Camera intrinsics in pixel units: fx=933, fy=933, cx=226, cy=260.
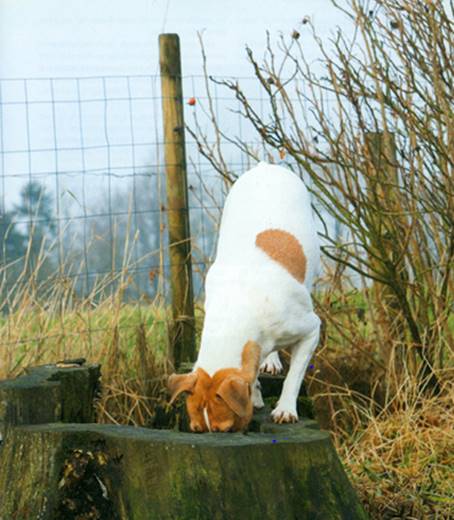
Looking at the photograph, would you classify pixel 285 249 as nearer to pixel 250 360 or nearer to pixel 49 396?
pixel 250 360

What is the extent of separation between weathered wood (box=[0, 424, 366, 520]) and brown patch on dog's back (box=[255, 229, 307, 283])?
1.19 m

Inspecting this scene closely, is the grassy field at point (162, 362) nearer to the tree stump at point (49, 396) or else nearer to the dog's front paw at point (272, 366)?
the dog's front paw at point (272, 366)

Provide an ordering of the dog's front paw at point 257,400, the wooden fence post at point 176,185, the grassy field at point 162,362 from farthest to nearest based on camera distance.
Answer: the wooden fence post at point 176,185 → the grassy field at point 162,362 → the dog's front paw at point 257,400

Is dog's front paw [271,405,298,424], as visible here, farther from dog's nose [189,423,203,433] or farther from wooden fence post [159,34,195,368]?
wooden fence post [159,34,195,368]

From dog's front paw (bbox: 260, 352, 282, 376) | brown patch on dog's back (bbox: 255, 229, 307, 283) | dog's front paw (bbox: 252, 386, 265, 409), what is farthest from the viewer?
dog's front paw (bbox: 260, 352, 282, 376)

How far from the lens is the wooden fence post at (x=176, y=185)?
6.87 metres

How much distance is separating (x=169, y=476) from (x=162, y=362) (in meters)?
3.08

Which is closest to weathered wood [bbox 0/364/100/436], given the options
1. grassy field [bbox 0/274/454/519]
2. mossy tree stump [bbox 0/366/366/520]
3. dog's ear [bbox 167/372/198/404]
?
mossy tree stump [bbox 0/366/366/520]

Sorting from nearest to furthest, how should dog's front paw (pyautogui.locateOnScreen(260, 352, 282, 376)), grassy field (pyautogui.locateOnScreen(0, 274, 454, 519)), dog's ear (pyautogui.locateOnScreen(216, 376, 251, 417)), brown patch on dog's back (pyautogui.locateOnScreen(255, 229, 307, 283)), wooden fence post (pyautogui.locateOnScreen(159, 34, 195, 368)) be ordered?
dog's ear (pyautogui.locateOnScreen(216, 376, 251, 417)) → brown patch on dog's back (pyautogui.locateOnScreen(255, 229, 307, 283)) → dog's front paw (pyautogui.locateOnScreen(260, 352, 282, 376)) → grassy field (pyautogui.locateOnScreen(0, 274, 454, 519)) → wooden fence post (pyautogui.locateOnScreen(159, 34, 195, 368))

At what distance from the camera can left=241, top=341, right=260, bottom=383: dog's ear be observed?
426 cm

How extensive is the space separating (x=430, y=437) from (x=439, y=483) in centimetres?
49

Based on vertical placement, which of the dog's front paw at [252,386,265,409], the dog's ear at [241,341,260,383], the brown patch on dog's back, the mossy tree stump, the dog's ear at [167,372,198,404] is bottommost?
the mossy tree stump

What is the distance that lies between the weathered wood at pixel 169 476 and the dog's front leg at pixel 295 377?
1.31 ft

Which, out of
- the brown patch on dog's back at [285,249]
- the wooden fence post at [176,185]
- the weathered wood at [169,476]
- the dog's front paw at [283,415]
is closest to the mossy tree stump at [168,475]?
the weathered wood at [169,476]
